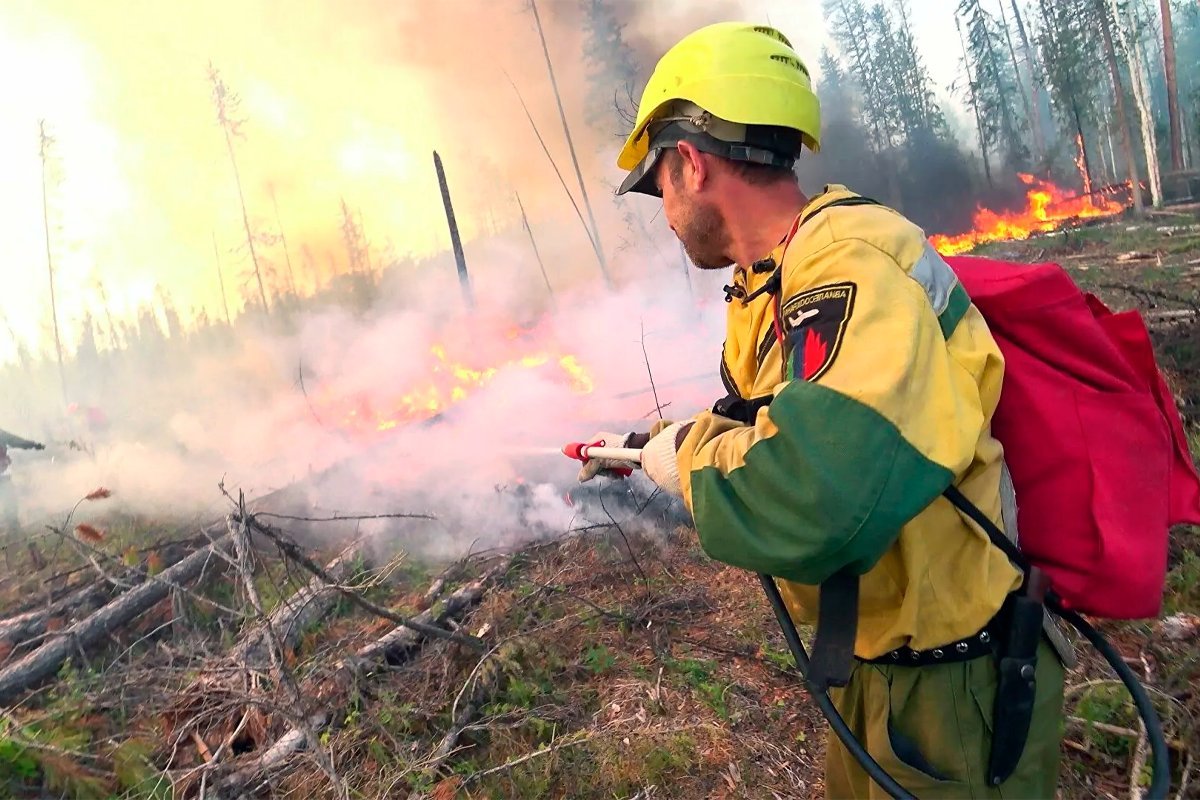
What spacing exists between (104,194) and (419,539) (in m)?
16.7

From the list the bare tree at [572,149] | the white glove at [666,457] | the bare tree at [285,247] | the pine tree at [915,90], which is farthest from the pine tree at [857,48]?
the white glove at [666,457]

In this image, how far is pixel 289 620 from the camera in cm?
497

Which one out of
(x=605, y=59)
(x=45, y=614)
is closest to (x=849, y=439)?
(x=45, y=614)

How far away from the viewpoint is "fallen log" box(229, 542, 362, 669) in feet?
14.5

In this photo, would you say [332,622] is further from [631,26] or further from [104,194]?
[631,26]

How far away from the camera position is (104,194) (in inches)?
674

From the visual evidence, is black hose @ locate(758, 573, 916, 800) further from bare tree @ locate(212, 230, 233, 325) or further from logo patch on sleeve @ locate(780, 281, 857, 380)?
bare tree @ locate(212, 230, 233, 325)

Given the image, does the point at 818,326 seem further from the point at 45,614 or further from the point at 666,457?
the point at 45,614

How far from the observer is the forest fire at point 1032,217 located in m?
24.8

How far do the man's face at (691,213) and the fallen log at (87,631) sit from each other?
174 inches

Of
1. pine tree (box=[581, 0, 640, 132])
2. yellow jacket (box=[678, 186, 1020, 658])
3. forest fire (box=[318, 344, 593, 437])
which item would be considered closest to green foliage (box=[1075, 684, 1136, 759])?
yellow jacket (box=[678, 186, 1020, 658])

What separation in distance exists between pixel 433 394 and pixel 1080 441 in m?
11.8

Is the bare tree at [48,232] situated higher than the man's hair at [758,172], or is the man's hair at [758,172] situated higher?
the bare tree at [48,232]

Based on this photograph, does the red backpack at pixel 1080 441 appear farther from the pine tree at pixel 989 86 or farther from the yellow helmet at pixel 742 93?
the pine tree at pixel 989 86
